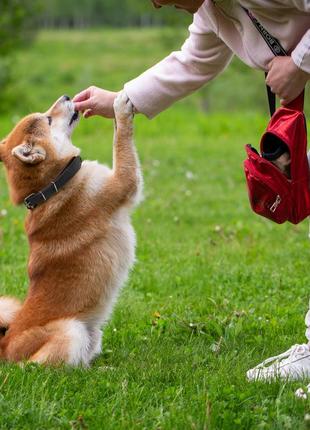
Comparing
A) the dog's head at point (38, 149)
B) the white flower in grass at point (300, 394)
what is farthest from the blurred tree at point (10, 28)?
the white flower in grass at point (300, 394)

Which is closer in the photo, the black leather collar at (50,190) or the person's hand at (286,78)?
the person's hand at (286,78)

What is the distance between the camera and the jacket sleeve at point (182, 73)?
4.18 meters

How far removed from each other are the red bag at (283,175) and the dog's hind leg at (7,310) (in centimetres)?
168

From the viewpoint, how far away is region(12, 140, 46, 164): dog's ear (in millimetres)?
→ 4605

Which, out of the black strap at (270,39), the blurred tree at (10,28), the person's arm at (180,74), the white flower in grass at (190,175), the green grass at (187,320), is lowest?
the blurred tree at (10,28)

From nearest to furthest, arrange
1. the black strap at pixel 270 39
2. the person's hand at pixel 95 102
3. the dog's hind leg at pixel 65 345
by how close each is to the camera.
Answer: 1. the black strap at pixel 270 39
2. the dog's hind leg at pixel 65 345
3. the person's hand at pixel 95 102

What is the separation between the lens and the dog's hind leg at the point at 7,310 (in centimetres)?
447

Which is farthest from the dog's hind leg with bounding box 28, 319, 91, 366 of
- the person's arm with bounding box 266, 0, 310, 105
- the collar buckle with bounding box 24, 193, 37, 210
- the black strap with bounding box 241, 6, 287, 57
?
the black strap with bounding box 241, 6, 287, 57

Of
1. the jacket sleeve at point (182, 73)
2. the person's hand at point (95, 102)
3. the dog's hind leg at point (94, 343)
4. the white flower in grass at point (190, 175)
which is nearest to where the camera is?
the jacket sleeve at point (182, 73)

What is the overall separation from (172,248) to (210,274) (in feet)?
3.16

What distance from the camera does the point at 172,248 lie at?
22.3ft

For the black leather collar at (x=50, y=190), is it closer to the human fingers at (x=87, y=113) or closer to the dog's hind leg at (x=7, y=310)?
the human fingers at (x=87, y=113)

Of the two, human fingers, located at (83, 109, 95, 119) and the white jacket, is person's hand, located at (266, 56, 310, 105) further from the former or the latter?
human fingers, located at (83, 109, 95, 119)

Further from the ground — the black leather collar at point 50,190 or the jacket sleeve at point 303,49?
the jacket sleeve at point 303,49
